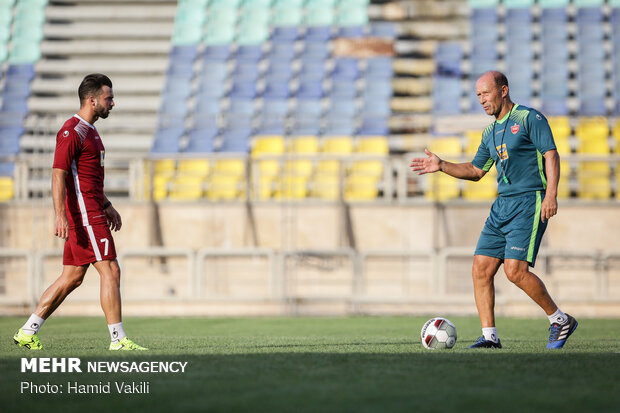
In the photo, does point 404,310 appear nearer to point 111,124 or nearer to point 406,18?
point 111,124

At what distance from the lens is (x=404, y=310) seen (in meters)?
12.4

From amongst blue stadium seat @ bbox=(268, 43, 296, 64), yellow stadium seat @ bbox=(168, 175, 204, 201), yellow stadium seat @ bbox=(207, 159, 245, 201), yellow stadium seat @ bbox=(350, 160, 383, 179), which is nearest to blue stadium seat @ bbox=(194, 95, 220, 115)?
blue stadium seat @ bbox=(268, 43, 296, 64)

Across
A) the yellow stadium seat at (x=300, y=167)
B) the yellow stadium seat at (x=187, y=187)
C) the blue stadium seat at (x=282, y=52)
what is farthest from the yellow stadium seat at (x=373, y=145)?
the blue stadium seat at (x=282, y=52)

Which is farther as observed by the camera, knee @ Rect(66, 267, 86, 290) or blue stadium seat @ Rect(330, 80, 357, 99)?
blue stadium seat @ Rect(330, 80, 357, 99)

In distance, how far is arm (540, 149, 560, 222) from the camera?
5734 mm

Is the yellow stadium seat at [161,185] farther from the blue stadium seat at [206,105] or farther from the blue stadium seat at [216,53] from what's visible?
the blue stadium seat at [216,53]

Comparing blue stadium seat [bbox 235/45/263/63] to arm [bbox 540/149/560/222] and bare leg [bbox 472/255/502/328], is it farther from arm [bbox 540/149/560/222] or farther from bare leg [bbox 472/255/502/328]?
arm [bbox 540/149/560/222]

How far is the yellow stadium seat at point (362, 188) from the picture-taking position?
15.0m

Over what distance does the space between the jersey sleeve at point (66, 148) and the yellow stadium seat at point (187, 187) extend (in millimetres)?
9644

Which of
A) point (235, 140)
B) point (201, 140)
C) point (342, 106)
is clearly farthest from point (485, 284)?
point (342, 106)

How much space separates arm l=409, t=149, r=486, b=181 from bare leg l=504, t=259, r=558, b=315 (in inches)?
30.8

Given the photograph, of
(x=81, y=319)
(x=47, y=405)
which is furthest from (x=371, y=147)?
(x=47, y=405)

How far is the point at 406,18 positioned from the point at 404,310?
32.8 ft

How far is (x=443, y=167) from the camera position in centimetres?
→ 625
